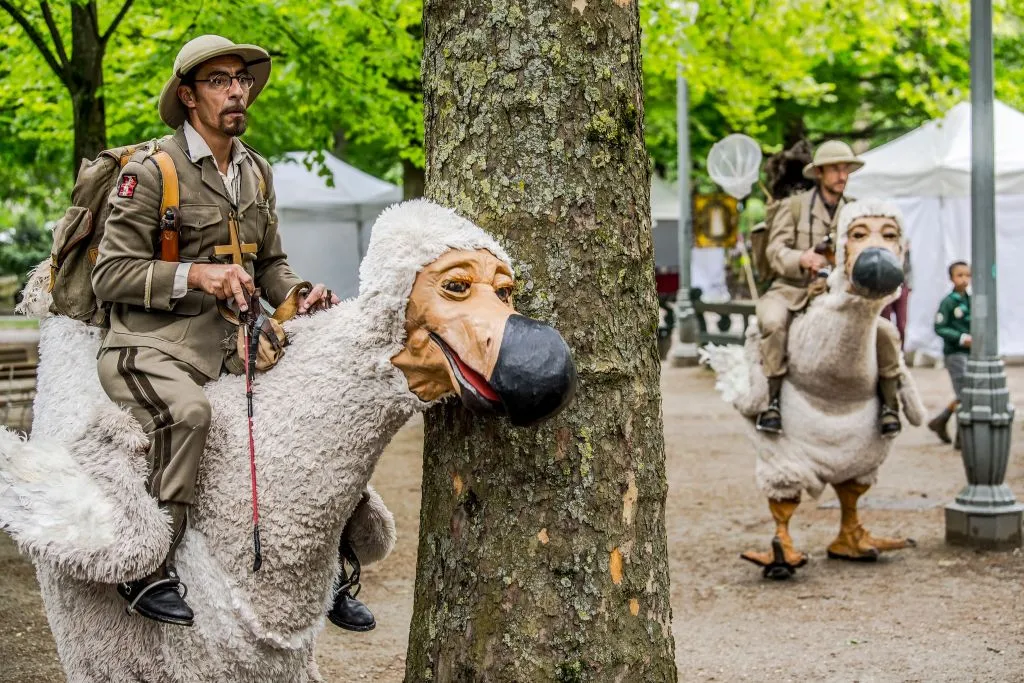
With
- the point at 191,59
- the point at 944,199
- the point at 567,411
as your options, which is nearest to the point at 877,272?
the point at 567,411

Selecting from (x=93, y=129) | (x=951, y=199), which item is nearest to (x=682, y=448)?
(x=93, y=129)

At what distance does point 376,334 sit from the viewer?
326 cm

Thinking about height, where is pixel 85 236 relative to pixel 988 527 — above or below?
above

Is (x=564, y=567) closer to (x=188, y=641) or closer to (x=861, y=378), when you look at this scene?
(x=188, y=641)

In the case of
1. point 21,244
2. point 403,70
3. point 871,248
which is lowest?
point 871,248

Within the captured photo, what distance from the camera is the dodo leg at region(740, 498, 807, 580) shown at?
7.38 metres

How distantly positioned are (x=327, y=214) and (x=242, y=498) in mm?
17930

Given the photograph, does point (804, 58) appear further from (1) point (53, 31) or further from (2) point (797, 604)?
(2) point (797, 604)

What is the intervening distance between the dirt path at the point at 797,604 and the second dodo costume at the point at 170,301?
2.61m

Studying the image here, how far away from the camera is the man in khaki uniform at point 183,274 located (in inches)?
133

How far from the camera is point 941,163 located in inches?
726

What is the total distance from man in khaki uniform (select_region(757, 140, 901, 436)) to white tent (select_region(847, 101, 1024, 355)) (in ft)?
37.1

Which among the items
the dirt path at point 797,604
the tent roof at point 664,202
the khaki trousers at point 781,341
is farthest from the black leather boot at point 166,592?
the tent roof at point 664,202

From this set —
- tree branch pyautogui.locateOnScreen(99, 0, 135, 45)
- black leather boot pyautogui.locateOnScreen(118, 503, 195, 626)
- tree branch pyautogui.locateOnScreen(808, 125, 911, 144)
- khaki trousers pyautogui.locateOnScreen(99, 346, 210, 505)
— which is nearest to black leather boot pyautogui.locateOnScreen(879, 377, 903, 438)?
khaki trousers pyautogui.locateOnScreen(99, 346, 210, 505)
